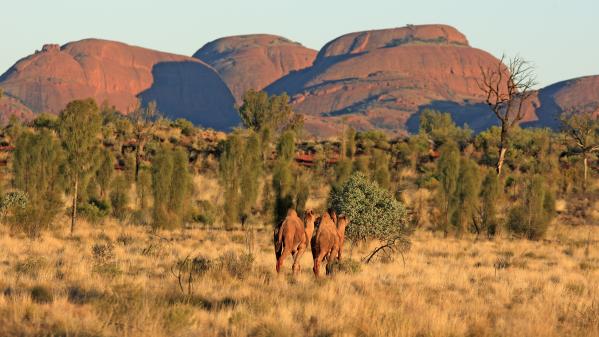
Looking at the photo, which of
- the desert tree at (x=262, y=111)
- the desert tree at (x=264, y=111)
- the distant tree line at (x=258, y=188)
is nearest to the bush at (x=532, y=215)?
the distant tree line at (x=258, y=188)

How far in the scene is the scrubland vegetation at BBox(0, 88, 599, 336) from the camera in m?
9.37

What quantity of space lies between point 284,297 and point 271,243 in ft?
38.8

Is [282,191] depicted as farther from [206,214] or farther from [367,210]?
[367,210]

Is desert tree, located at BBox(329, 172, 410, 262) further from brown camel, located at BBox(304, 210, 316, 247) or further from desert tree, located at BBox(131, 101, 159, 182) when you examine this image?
desert tree, located at BBox(131, 101, 159, 182)

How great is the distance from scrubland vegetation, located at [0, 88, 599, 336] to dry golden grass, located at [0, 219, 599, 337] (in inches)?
1.6

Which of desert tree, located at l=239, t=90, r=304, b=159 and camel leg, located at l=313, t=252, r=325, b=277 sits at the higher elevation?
desert tree, located at l=239, t=90, r=304, b=159

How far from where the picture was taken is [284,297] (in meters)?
10.8

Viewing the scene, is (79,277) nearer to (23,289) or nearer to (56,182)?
(23,289)

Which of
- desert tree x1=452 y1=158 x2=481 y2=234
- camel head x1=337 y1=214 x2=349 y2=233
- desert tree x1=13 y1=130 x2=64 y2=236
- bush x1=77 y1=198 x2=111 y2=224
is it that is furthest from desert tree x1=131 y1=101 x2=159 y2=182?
camel head x1=337 y1=214 x2=349 y2=233

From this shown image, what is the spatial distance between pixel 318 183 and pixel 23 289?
32.2 meters

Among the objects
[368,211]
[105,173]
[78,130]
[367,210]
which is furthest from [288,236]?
[105,173]

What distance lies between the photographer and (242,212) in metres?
28.8

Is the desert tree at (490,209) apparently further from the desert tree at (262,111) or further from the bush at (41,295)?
the desert tree at (262,111)

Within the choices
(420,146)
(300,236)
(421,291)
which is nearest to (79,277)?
(300,236)
